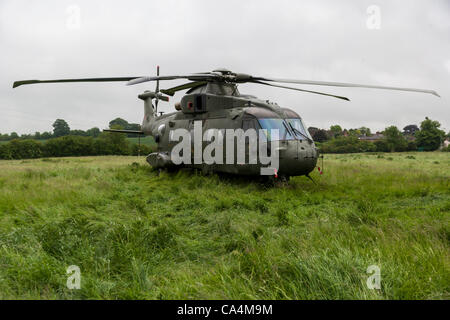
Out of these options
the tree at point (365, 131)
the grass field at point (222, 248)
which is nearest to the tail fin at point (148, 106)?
the grass field at point (222, 248)

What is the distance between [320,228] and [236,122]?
570 centimetres

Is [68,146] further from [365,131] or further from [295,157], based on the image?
[365,131]

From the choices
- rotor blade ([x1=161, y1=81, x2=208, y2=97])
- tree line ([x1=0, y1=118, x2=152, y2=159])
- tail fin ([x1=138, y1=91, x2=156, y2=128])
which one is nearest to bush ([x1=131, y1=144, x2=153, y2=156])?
tree line ([x1=0, y1=118, x2=152, y2=159])

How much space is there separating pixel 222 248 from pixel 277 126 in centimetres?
562

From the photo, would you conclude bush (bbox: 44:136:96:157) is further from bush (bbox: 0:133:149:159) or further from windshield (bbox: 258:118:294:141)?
windshield (bbox: 258:118:294:141)

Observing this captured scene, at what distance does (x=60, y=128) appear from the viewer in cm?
6025

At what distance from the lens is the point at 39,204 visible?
6281 mm

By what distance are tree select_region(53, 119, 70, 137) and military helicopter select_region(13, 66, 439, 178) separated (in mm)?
54334

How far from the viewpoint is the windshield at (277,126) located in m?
8.87

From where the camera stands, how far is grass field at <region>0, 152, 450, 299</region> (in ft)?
8.61

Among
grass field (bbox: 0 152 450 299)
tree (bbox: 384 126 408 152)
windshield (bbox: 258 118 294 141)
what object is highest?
tree (bbox: 384 126 408 152)
